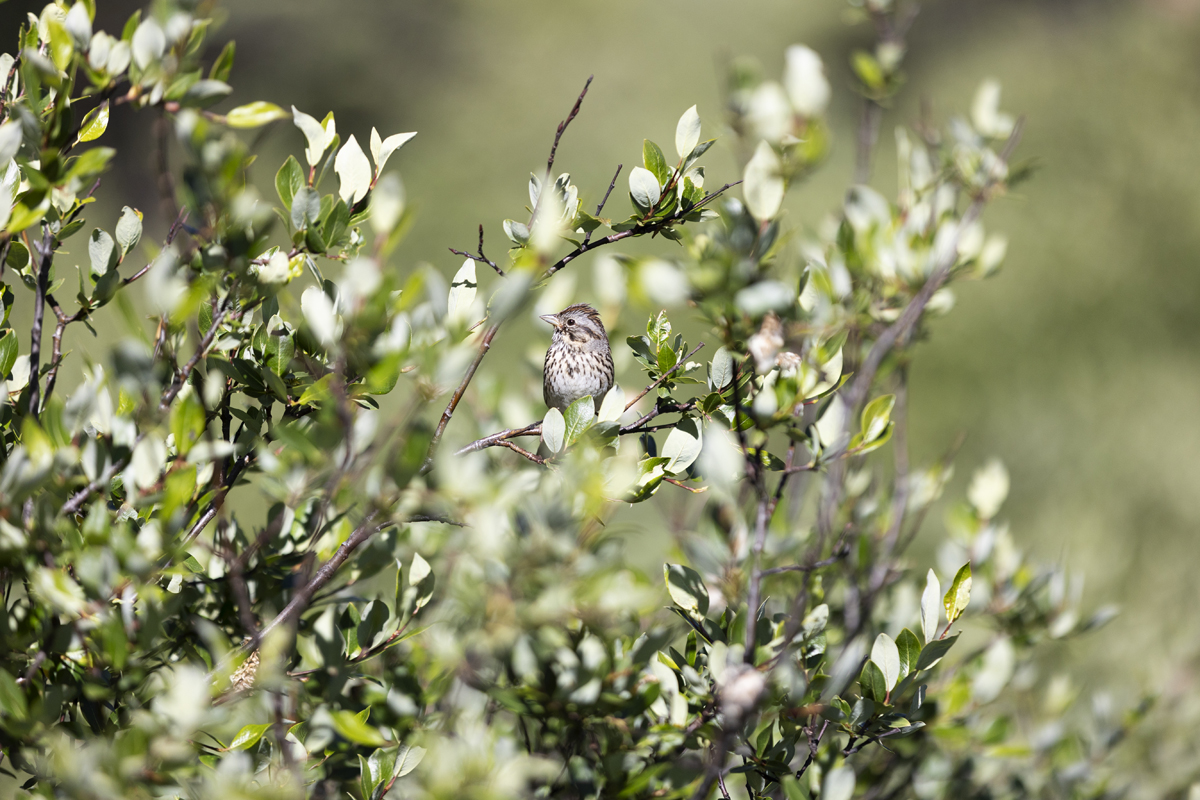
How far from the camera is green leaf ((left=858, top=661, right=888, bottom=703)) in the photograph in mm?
1197

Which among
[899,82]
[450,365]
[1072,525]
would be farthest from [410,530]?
[1072,525]

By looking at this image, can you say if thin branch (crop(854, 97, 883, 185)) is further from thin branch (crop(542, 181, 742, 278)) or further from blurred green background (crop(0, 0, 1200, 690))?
blurred green background (crop(0, 0, 1200, 690))

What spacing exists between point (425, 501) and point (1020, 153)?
29.9 ft

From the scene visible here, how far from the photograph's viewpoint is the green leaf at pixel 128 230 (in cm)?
135

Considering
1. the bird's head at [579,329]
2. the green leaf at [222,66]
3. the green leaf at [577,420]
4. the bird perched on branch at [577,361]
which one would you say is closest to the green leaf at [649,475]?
the green leaf at [577,420]

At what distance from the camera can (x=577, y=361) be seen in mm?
3035

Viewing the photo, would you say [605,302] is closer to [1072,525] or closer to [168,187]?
[168,187]

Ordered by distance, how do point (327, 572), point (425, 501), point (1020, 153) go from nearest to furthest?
point (425, 501) → point (327, 572) → point (1020, 153)

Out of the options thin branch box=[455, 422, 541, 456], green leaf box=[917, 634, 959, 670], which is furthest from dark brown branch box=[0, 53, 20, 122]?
green leaf box=[917, 634, 959, 670]

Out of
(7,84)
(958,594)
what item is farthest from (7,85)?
(958,594)

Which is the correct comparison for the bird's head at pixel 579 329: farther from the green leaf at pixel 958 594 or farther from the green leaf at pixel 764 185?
the green leaf at pixel 764 185

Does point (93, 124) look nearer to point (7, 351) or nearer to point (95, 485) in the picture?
point (7, 351)

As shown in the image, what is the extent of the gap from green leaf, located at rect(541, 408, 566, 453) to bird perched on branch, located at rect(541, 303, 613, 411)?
5.37 feet

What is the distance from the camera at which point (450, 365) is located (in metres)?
0.91
